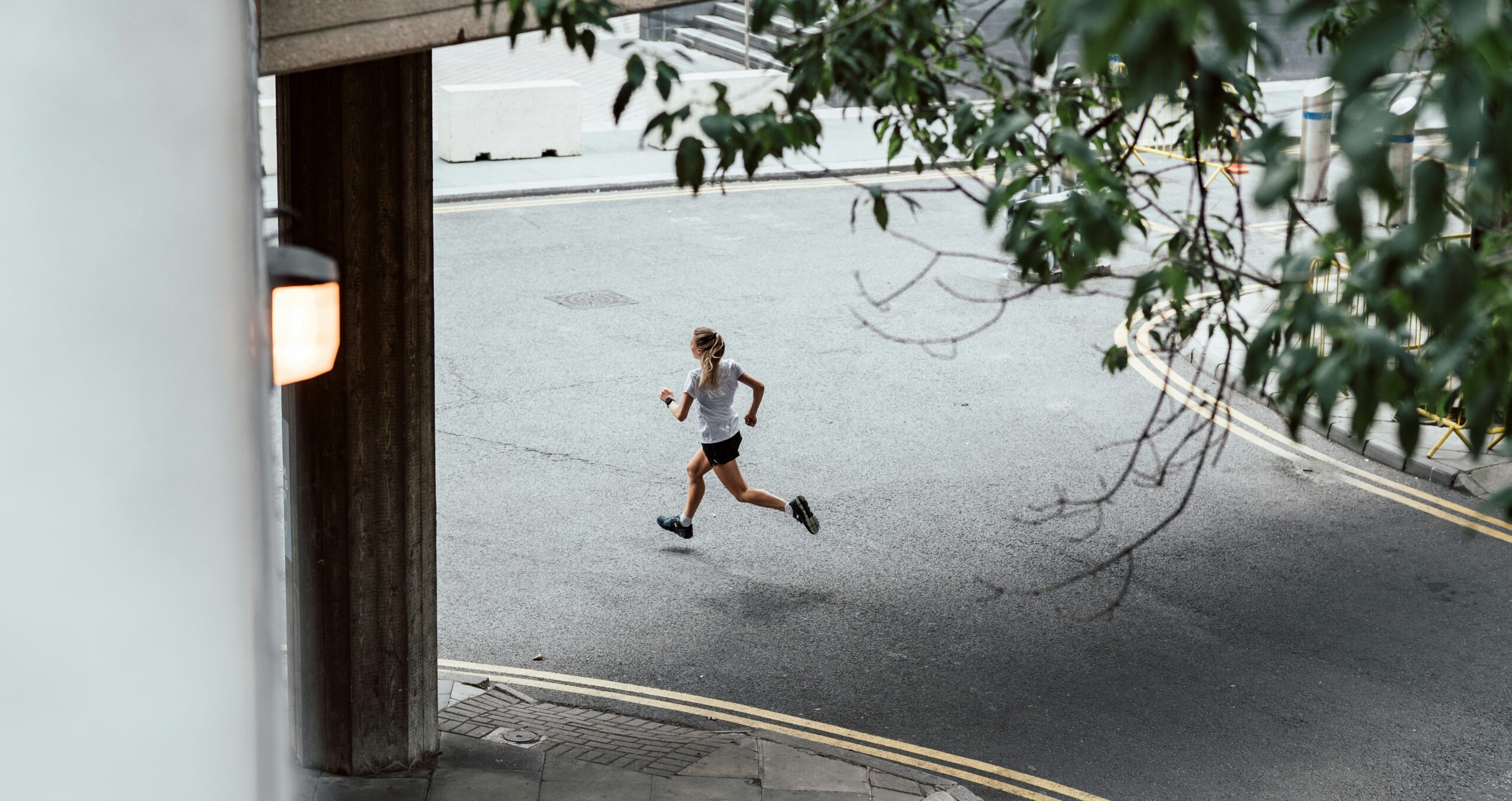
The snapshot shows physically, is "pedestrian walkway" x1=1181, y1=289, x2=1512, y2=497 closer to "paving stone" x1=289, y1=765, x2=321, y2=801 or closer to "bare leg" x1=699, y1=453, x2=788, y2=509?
"bare leg" x1=699, y1=453, x2=788, y2=509

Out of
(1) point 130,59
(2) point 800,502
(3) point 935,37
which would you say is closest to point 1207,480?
(2) point 800,502

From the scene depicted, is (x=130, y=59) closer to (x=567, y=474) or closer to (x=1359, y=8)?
(x=1359, y=8)

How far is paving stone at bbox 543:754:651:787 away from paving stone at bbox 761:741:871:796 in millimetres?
587

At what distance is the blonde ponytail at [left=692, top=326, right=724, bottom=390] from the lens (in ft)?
31.0

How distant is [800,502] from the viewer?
31.3 ft

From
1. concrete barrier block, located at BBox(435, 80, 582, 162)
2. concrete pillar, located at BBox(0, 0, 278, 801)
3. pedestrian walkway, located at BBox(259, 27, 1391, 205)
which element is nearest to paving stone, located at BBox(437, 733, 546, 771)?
concrete pillar, located at BBox(0, 0, 278, 801)

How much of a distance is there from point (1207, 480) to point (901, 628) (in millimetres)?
3662

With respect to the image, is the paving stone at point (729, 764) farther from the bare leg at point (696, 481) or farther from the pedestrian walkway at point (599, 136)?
the pedestrian walkway at point (599, 136)

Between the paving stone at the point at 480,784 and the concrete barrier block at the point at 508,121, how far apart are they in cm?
1635

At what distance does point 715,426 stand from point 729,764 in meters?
3.09

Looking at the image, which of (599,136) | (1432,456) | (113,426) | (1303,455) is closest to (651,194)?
(599,136)

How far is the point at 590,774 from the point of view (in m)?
6.71

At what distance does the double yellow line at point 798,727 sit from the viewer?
22.6 feet

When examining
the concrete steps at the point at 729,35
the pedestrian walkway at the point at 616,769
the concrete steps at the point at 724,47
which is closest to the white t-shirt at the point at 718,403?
the pedestrian walkway at the point at 616,769
